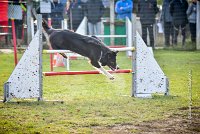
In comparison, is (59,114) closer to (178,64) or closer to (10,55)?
(178,64)

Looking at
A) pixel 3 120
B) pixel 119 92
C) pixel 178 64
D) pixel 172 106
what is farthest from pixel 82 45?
pixel 178 64

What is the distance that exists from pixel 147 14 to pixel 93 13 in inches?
61.9

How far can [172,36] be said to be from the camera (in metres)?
16.0

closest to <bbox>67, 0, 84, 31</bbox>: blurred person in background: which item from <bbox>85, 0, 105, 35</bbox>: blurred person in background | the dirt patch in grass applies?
<bbox>85, 0, 105, 35</bbox>: blurred person in background

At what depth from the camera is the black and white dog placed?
7738 mm

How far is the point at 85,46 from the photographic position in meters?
7.75

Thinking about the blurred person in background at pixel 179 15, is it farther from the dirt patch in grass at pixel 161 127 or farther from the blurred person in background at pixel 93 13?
the dirt patch in grass at pixel 161 127

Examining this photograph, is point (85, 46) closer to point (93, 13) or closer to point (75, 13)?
point (93, 13)

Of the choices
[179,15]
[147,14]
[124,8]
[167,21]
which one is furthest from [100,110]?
[167,21]

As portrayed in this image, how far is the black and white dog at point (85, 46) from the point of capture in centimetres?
774

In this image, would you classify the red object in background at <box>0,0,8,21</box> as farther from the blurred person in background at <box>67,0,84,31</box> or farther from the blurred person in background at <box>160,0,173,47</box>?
the blurred person in background at <box>160,0,173,47</box>

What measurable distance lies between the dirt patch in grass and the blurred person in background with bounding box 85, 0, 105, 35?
26.6 feet

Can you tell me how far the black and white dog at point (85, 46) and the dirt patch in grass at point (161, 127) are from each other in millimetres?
2033

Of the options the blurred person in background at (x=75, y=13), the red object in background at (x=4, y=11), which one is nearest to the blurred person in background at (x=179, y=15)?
the blurred person in background at (x=75, y=13)
